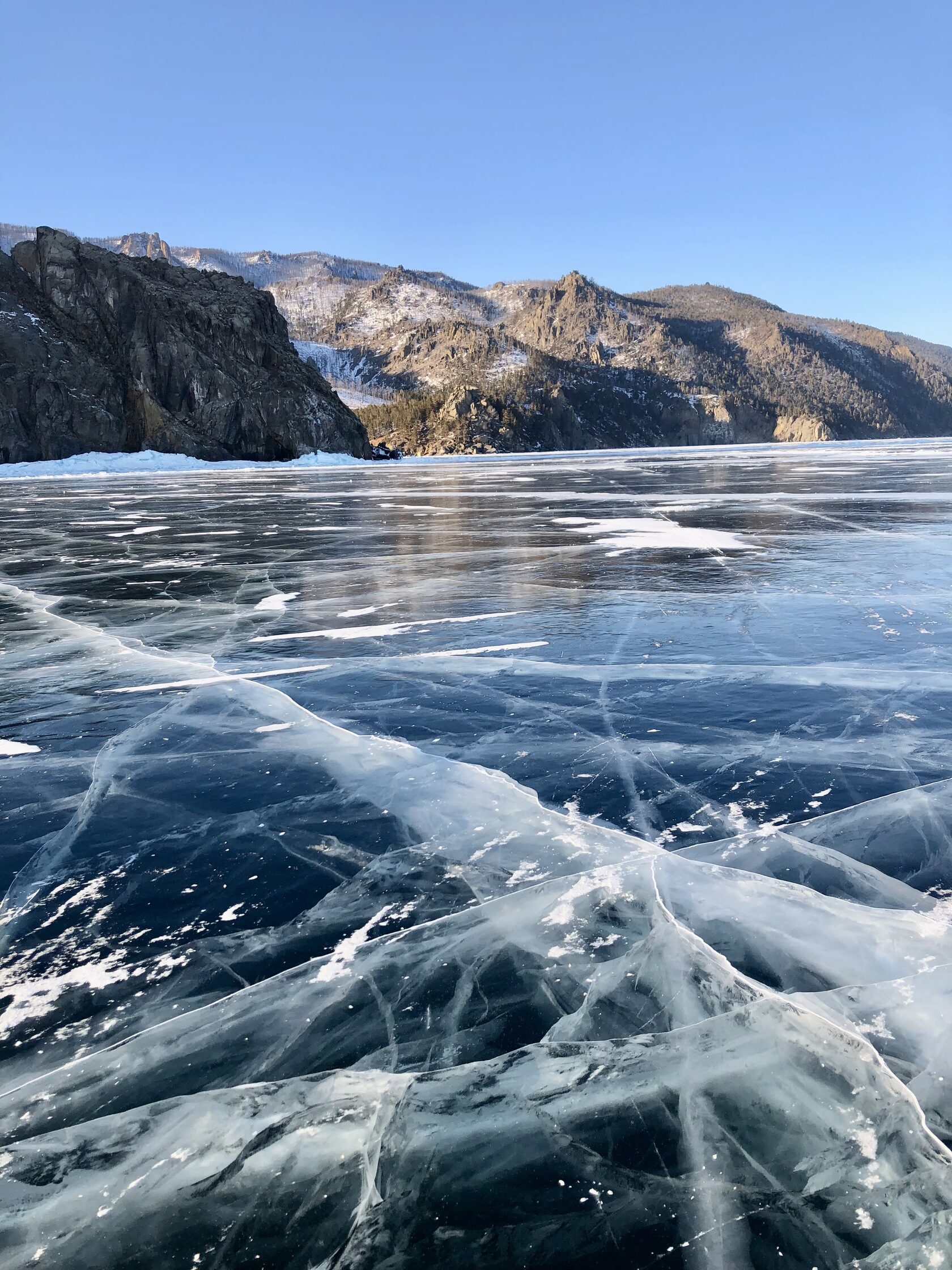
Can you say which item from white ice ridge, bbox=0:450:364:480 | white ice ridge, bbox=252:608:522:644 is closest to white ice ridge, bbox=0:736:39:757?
white ice ridge, bbox=252:608:522:644

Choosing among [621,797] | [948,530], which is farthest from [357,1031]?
[948,530]

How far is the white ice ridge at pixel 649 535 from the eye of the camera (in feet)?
41.3

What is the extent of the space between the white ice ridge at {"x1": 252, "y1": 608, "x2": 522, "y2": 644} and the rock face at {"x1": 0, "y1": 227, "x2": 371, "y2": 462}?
8488 centimetres

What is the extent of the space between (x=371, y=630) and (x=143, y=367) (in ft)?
330

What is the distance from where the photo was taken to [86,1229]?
68.6 inches

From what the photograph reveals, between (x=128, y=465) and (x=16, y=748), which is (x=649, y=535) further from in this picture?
(x=128, y=465)

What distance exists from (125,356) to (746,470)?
81908 mm

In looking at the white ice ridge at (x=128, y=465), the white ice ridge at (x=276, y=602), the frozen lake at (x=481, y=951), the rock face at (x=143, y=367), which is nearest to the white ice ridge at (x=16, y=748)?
the frozen lake at (x=481, y=951)

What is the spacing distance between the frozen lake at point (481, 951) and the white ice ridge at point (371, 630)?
1.00 feet

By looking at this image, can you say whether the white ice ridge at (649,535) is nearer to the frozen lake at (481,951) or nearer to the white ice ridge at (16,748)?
the frozen lake at (481,951)

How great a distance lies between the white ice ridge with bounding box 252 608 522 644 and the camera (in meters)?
7.31

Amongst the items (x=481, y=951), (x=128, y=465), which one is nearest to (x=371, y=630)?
(x=481, y=951)

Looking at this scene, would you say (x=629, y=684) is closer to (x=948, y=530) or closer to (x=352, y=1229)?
(x=352, y=1229)

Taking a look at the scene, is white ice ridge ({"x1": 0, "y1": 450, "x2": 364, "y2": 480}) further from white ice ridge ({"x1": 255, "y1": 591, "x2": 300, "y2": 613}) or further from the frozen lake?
the frozen lake
